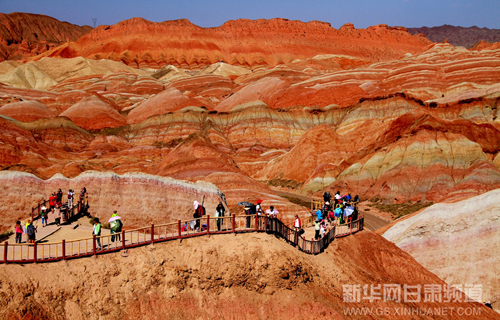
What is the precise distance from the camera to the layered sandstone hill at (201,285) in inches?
632

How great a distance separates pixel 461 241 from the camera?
31.2m

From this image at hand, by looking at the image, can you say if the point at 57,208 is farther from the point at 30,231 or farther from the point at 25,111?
the point at 25,111

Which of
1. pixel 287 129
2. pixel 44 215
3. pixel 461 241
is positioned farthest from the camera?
pixel 287 129

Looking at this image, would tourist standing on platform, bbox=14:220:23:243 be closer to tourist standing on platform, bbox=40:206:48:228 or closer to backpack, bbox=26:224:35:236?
backpack, bbox=26:224:35:236

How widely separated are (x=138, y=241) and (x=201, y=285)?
8.81ft

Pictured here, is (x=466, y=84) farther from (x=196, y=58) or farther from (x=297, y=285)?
(x=196, y=58)

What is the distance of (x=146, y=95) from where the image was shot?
133 m

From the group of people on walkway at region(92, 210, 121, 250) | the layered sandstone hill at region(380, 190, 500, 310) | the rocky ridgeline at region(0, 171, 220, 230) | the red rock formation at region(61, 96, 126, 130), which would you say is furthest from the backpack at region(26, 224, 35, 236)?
the red rock formation at region(61, 96, 126, 130)

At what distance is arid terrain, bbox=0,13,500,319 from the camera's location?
18438mm

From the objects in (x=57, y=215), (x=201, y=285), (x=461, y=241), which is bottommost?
(x=461, y=241)

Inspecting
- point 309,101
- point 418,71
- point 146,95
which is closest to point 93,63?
point 146,95

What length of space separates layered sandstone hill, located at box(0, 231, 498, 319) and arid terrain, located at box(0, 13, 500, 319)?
1.9 inches

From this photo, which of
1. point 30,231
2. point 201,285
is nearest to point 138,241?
point 201,285

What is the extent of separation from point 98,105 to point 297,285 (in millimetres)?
92649
